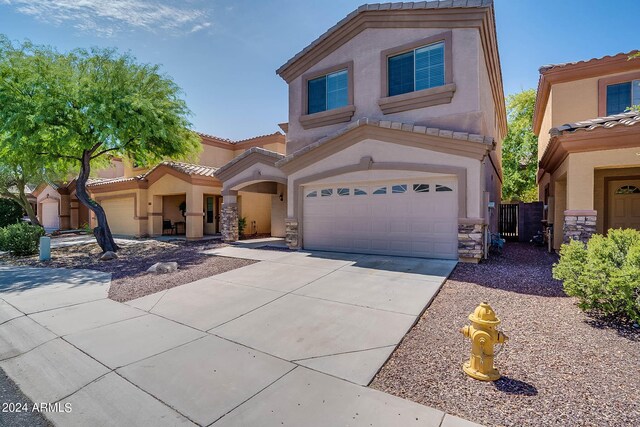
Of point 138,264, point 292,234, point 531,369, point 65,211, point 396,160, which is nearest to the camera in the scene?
point 531,369

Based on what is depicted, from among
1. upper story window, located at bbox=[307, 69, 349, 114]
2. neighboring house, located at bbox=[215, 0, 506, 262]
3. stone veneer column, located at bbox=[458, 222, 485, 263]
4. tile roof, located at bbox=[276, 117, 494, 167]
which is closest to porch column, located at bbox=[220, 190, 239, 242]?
neighboring house, located at bbox=[215, 0, 506, 262]

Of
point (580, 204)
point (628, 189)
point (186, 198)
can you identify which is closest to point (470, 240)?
point (580, 204)

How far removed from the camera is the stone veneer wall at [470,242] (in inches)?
346

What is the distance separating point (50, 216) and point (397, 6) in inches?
1265

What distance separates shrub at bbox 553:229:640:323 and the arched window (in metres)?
8.20

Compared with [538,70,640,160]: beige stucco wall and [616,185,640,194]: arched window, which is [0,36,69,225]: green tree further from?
[616,185,640,194]: arched window

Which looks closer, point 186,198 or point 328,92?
point 328,92

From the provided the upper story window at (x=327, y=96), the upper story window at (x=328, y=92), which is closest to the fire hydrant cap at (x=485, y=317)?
the upper story window at (x=327, y=96)

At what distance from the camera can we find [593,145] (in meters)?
8.47

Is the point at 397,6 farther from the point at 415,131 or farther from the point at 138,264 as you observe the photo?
the point at 138,264

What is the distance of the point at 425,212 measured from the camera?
9688mm

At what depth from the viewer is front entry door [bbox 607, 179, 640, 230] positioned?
435 inches

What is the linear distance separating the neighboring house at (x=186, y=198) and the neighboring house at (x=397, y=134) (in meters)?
5.69

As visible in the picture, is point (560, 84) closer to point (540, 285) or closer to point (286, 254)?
point (540, 285)
